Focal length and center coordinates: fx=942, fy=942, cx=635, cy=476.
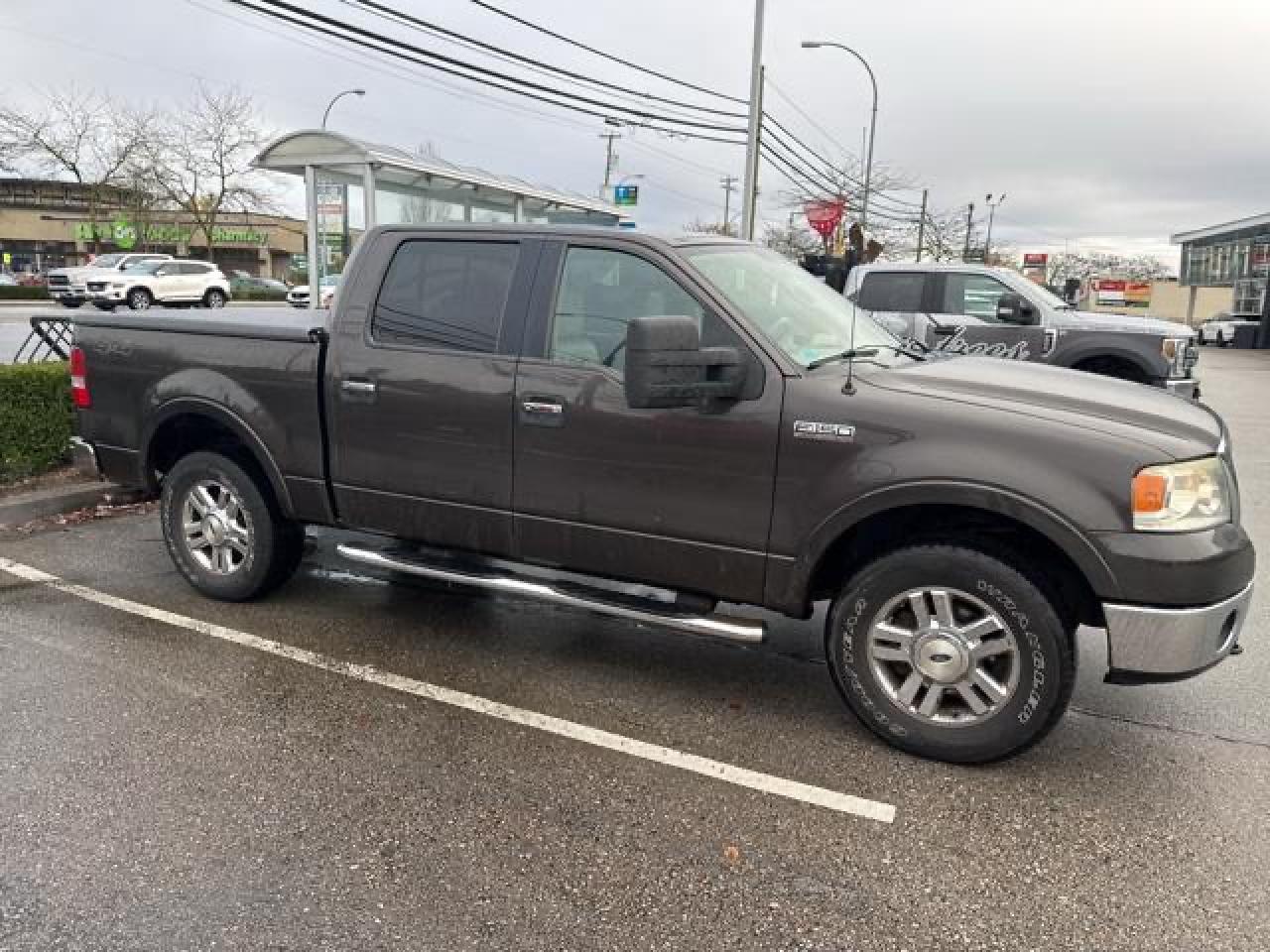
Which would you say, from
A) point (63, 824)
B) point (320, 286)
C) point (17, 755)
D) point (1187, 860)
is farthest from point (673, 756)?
point (320, 286)

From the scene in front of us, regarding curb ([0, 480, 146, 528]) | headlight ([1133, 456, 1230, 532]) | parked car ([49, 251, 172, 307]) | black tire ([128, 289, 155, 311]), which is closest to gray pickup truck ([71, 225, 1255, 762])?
headlight ([1133, 456, 1230, 532])

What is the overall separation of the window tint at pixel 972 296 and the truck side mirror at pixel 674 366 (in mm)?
7537

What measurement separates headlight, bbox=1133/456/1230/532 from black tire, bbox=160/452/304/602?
3843mm

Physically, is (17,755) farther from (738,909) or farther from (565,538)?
(738,909)

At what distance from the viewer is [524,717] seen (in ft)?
12.3

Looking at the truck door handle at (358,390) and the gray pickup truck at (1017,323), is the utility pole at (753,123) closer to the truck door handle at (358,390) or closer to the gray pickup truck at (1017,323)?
the gray pickup truck at (1017,323)

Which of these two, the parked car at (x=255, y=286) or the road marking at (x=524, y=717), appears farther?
the parked car at (x=255, y=286)

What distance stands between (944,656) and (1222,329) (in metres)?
46.8

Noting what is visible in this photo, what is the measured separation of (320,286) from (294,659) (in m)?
10.1

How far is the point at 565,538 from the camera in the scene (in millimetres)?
3924

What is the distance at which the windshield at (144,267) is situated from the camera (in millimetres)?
30500

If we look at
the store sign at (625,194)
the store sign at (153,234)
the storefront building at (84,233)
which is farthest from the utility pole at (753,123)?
the storefront building at (84,233)

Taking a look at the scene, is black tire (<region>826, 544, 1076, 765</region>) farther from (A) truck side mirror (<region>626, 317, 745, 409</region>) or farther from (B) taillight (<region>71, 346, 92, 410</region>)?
(B) taillight (<region>71, 346, 92, 410</region>)

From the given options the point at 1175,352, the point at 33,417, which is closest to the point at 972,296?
the point at 1175,352
